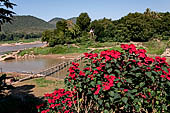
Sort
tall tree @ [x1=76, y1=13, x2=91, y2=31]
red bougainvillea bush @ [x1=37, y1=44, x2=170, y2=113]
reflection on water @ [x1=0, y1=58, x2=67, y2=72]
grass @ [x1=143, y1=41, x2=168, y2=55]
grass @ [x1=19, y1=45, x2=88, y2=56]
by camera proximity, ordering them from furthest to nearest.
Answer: tall tree @ [x1=76, y1=13, x2=91, y2=31], grass @ [x1=19, y1=45, x2=88, y2=56], grass @ [x1=143, y1=41, x2=168, y2=55], reflection on water @ [x1=0, y1=58, x2=67, y2=72], red bougainvillea bush @ [x1=37, y1=44, x2=170, y2=113]

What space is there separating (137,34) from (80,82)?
132 ft

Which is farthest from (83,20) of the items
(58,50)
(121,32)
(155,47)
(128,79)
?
(128,79)

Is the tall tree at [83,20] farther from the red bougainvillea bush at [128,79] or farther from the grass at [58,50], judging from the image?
the red bougainvillea bush at [128,79]

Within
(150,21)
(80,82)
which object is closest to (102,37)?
(150,21)

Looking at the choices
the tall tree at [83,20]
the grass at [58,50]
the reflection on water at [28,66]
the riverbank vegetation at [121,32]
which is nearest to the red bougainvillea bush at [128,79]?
the reflection on water at [28,66]

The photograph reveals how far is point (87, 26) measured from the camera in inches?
2211

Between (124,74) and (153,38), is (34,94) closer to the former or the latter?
(124,74)

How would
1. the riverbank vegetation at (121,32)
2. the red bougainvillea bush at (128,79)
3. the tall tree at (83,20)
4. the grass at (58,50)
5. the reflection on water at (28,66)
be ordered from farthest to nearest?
the tall tree at (83,20) < the riverbank vegetation at (121,32) < the grass at (58,50) < the reflection on water at (28,66) < the red bougainvillea bush at (128,79)

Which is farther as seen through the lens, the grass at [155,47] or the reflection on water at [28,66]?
the grass at [155,47]

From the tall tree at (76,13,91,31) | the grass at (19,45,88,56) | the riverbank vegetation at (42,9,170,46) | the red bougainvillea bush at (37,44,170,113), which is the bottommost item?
the grass at (19,45,88,56)

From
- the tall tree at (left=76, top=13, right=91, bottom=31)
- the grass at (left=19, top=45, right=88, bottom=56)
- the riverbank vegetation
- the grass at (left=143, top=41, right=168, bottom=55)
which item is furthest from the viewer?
the tall tree at (left=76, top=13, right=91, bottom=31)

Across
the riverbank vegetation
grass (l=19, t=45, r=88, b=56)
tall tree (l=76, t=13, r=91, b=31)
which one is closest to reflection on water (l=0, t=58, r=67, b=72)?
grass (l=19, t=45, r=88, b=56)

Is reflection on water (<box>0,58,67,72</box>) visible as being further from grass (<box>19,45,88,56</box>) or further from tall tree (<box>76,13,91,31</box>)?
tall tree (<box>76,13,91,31</box>)

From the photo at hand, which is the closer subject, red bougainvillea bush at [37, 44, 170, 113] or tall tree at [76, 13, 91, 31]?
red bougainvillea bush at [37, 44, 170, 113]
